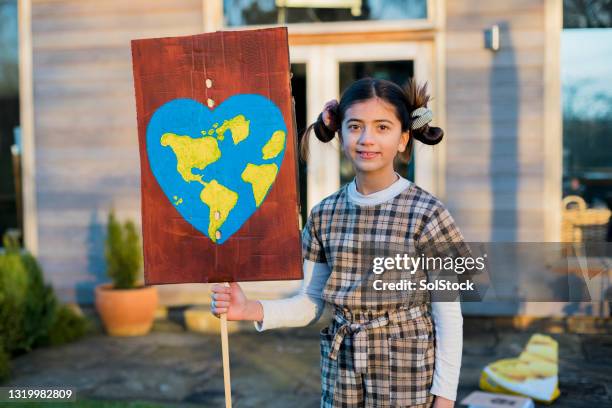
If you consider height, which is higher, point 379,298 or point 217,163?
point 217,163

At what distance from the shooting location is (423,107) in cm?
230

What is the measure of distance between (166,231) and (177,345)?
12.4ft

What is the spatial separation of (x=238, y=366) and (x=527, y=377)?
1996 millimetres

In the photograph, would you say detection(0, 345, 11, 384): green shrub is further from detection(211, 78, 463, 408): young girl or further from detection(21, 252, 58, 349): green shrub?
detection(211, 78, 463, 408): young girl

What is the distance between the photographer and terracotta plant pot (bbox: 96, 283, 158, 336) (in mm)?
6082

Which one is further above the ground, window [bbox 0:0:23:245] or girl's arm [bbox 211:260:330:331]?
window [bbox 0:0:23:245]

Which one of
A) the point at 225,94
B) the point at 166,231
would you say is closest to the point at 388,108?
the point at 225,94

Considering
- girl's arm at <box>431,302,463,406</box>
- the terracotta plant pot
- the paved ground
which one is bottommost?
the paved ground

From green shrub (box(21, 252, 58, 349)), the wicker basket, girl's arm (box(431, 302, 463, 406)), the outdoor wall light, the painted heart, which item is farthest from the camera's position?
the wicker basket

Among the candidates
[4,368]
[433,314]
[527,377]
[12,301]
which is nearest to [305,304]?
[433,314]

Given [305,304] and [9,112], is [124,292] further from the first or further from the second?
[305,304]

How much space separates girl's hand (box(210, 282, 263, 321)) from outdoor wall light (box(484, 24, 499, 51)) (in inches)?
170

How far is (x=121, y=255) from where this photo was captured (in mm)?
6160

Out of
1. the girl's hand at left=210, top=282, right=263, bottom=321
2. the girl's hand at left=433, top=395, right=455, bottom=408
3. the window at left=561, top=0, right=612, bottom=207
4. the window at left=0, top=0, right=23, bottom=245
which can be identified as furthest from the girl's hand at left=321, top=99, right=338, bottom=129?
the window at left=0, top=0, right=23, bottom=245
